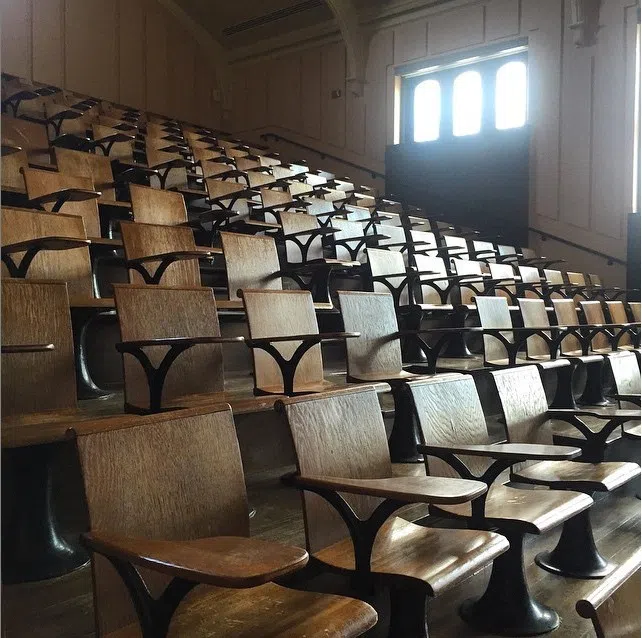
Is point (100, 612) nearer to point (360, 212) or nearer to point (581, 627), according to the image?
point (581, 627)

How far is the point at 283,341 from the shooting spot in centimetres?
124

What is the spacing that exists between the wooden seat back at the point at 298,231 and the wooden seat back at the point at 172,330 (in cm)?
79

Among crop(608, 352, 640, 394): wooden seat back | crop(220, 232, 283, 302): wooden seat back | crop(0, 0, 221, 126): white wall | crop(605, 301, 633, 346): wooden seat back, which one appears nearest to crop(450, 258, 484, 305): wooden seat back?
crop(605, 301, 633, 346): wooden seat back

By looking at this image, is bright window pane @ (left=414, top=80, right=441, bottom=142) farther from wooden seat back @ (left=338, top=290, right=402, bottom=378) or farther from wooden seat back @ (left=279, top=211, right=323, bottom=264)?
wooden seat back @ (left=338, top=290, right=402, bottom=378)

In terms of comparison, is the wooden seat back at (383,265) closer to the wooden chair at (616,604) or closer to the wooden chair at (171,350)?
the wooden chair at (171,350)

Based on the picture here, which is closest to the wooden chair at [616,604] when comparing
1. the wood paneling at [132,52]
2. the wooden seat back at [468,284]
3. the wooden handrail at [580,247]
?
the wooden seat back at [468,284]

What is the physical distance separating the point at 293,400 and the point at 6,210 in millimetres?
776

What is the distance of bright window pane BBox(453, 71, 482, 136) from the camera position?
160 inches

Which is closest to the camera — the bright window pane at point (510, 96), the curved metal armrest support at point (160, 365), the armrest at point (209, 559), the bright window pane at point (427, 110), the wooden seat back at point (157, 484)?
the armrest at point (209, 559)

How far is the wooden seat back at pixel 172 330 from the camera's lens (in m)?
1.04

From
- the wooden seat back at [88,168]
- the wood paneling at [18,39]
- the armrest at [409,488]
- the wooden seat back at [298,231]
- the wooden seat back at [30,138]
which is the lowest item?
the armrest at [409,488]

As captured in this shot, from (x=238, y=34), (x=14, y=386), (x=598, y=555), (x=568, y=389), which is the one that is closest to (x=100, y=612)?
(x=14, y=386)

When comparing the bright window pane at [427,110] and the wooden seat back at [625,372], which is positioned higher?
the bright window pane at [427,110]

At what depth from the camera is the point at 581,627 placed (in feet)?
3.03
